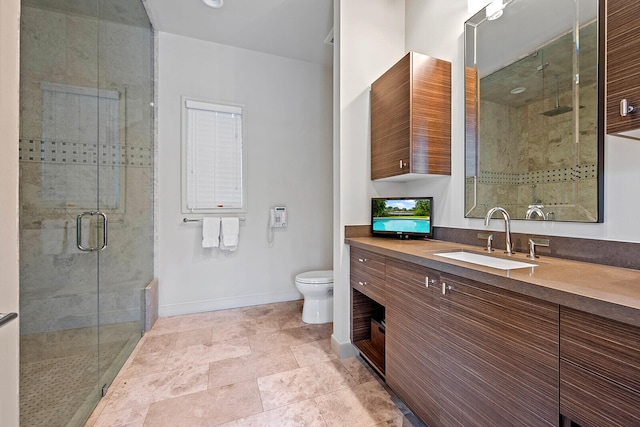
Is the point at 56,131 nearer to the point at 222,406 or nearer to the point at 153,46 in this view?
the point at 222,406

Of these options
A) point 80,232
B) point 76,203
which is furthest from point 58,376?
point 76,203

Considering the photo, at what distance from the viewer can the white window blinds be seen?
2.76 metres

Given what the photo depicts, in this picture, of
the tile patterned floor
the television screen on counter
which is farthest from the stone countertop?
the tile patterned floor

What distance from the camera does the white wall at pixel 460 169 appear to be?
1023mm

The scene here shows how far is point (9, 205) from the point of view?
705 millimetres

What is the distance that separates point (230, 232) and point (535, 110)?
264 centimetres

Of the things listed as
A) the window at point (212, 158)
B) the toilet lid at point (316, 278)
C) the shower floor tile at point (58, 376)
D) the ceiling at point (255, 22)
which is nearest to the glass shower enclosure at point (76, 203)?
the shower floor tile at point (58, 376)

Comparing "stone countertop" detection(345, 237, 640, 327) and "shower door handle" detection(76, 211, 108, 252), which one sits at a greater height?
"shower door handle" detection(76, 211, 108, 252)

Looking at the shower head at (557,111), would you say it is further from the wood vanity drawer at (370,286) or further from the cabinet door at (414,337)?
the wood vanity drawer at (370,286)

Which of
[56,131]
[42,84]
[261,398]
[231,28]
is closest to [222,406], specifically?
[261,398]

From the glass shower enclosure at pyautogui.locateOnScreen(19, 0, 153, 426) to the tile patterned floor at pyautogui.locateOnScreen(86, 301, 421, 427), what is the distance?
206mm

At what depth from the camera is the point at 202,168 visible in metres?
2.79

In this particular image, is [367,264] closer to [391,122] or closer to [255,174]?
[391,122]

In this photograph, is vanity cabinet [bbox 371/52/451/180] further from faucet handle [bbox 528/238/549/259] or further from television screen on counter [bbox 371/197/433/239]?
faucet handle [bbox 528/238/549/259]
